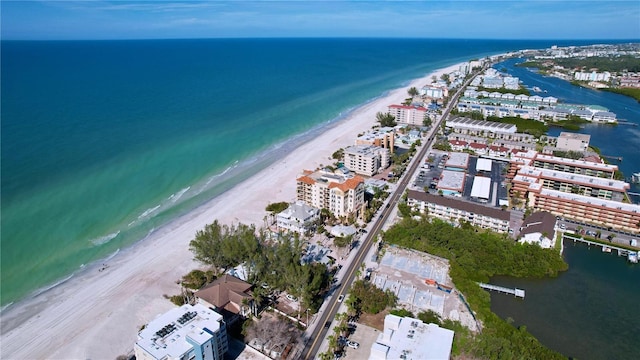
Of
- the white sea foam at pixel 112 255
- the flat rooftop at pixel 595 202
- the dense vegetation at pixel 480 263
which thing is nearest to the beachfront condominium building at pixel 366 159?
the dense vegetation at pixel 480 263

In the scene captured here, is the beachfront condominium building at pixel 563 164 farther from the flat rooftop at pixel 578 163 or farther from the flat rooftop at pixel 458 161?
the flat rooftop at pixel 458 161

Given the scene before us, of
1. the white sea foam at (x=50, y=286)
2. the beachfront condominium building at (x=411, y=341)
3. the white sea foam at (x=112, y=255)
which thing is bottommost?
the white sea foam at (x=50, y=286)

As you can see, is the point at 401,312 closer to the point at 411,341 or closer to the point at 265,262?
the point at 411,341

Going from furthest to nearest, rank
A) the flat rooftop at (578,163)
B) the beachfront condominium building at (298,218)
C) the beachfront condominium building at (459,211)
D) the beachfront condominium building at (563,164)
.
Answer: the beachfront condominium building at (563,164)
the flat rooftop at (578,163)
the beachfront condominium building at (459,211)
the beachfront condominium building at (298,218)

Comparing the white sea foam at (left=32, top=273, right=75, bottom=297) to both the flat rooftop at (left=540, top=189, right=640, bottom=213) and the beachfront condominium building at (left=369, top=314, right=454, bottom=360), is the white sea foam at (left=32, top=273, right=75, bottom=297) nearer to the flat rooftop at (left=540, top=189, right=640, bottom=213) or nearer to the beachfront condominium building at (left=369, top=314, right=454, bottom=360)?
the beachfront condominium building at (left=369, top=314, right=454, bottom=360)

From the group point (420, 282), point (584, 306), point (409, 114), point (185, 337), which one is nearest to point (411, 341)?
point (420, 282)

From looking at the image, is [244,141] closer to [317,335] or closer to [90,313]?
[90,313]

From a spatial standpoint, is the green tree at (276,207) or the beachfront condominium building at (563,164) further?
the beachfront condominium building at (563,164)

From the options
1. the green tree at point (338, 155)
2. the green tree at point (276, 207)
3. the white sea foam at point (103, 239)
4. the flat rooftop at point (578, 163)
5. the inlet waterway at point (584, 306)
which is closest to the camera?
the inlet waterway at point (584, 306)
